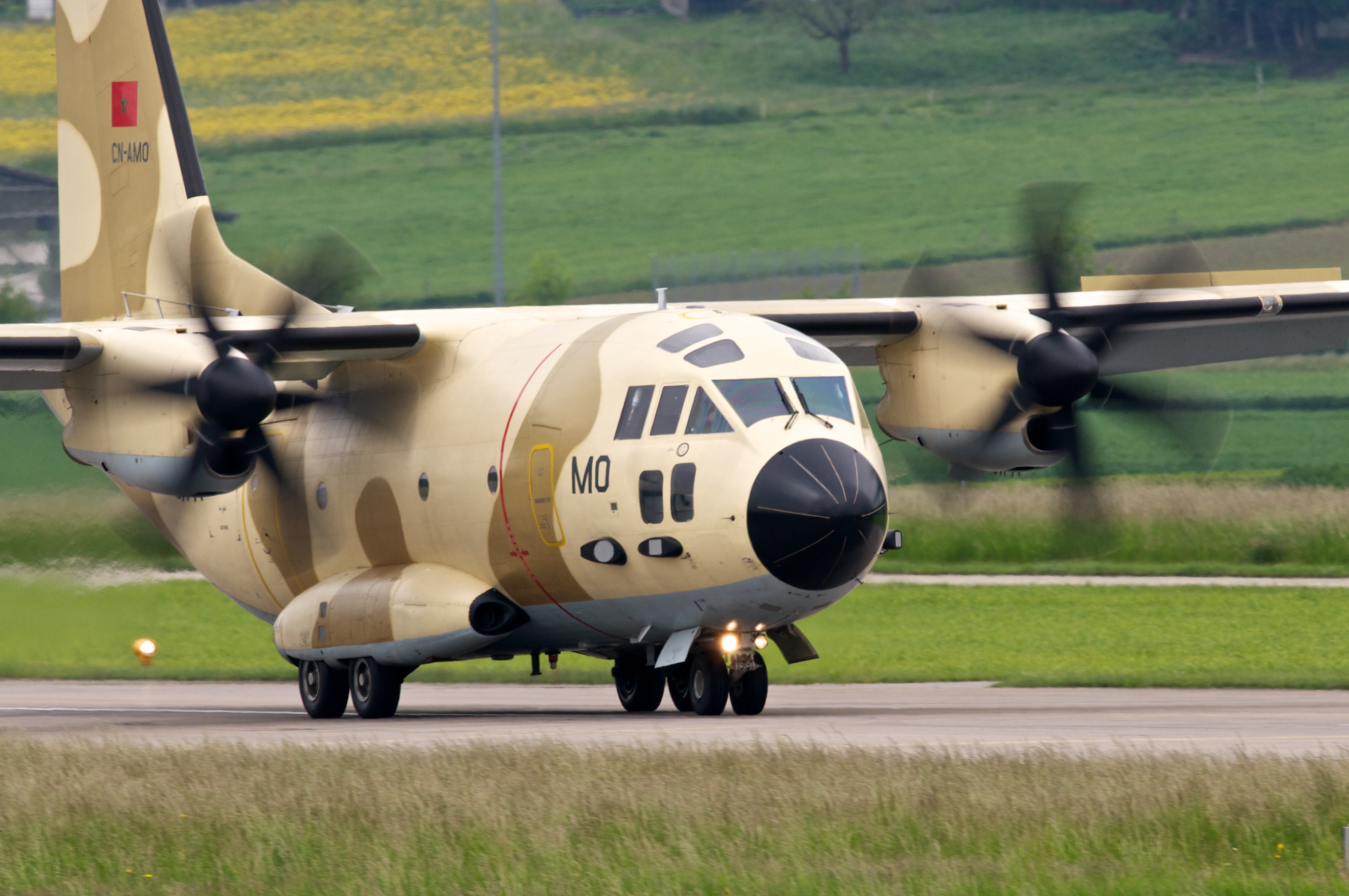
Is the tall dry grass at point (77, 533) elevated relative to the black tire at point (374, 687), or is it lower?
elevated

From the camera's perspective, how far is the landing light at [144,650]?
109 feet

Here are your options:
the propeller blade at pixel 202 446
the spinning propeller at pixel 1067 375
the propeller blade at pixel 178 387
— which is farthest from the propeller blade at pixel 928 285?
the propeller blade at pixel 178 387

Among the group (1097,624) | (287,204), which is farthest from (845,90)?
(1097,624)

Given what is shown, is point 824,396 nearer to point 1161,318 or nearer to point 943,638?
point 1161,318

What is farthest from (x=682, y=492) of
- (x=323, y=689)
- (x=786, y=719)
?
(x=323, y=689)

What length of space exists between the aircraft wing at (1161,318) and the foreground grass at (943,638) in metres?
4.50

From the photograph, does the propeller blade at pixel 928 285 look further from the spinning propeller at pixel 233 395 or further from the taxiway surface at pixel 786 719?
the spinning propeller at pixel 233 395

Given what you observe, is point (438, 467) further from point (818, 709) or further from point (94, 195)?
point (94, 195)

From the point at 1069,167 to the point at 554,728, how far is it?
309 ft

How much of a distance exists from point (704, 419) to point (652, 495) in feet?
3.20

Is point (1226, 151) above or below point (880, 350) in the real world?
above

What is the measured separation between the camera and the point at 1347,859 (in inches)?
420

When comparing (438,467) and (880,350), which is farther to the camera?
(880,350)

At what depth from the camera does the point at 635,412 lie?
19.5m
